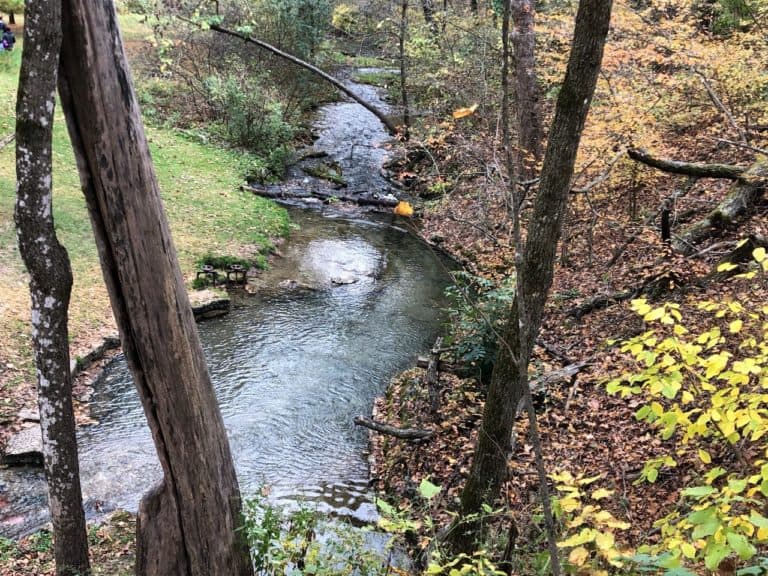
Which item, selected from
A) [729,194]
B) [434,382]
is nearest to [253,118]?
[434,382]

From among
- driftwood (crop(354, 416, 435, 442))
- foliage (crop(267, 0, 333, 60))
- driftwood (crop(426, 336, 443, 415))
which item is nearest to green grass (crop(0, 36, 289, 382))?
foliage (crop(267, 0, 333, 60))

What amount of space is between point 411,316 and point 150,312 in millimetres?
8248

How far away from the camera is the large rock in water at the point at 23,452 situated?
6.42m

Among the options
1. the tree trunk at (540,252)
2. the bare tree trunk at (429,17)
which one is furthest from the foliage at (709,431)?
the bare tree trunk at (429,17)

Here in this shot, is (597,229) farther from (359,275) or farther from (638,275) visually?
(359,275)

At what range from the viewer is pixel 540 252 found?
361 cm

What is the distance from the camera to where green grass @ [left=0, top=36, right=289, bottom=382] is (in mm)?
9086

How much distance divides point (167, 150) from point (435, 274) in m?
10.4

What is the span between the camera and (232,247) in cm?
1335

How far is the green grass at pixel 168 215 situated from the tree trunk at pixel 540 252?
506cm

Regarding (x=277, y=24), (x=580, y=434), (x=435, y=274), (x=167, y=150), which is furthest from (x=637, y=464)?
(x=277, y=24)

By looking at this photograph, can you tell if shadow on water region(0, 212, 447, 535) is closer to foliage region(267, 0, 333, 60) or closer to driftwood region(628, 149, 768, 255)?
driftwood region(628, 149, 768, 255)

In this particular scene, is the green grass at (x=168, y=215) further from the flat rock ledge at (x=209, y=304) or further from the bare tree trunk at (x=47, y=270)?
the bare tree trunk at (x=47, y=270)

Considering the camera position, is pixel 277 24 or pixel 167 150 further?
pixel 277 24
